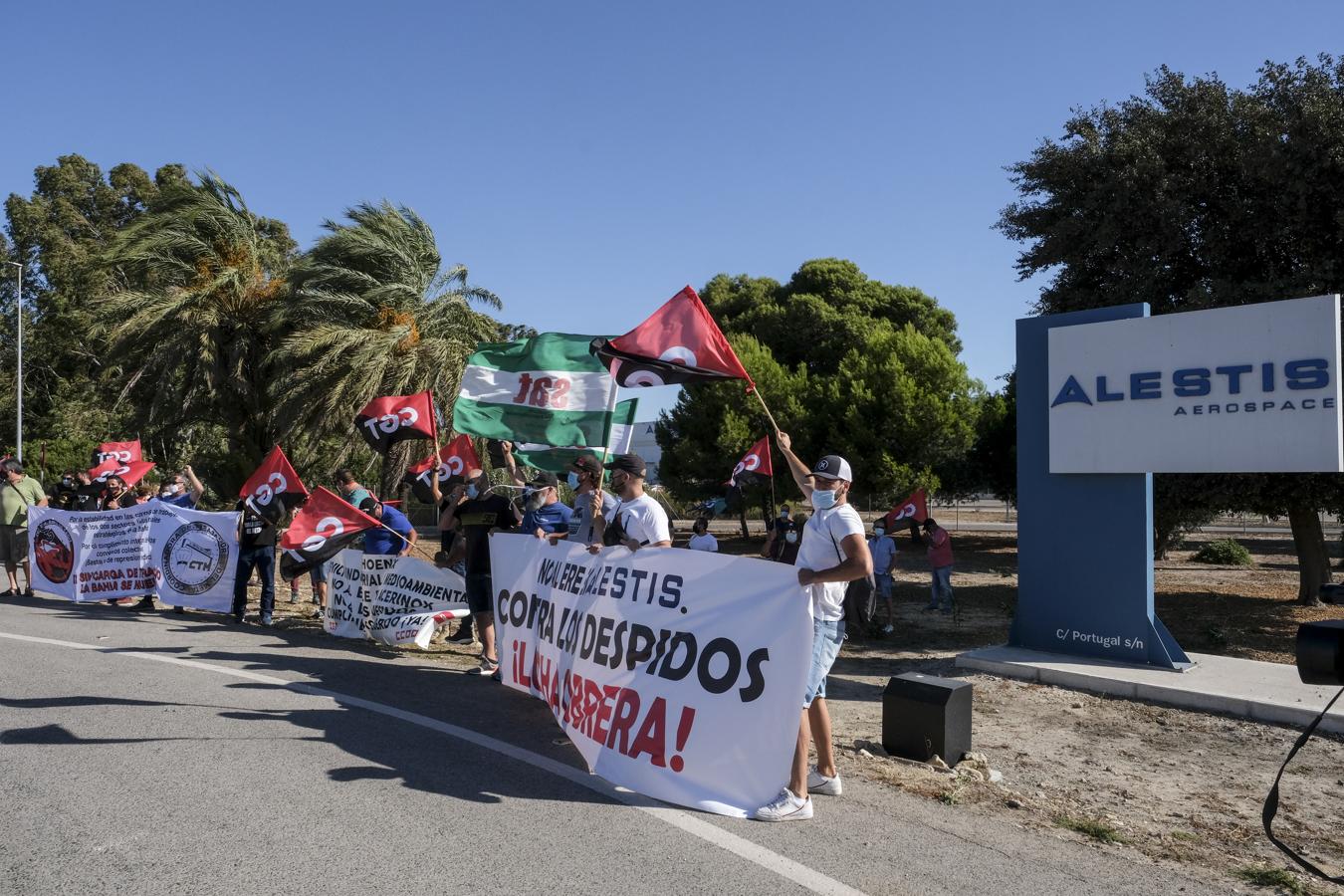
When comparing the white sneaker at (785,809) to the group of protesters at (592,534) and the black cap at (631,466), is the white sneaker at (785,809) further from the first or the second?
the black cap at (631,466)

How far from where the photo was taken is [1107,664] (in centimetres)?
938

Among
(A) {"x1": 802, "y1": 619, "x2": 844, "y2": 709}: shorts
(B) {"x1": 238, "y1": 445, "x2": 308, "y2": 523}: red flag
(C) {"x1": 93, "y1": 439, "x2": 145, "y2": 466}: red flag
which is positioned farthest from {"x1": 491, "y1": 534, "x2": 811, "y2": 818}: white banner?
(C) {"x1": 93, "y1": 439, "x2": 145, "y2": 466}: red flag

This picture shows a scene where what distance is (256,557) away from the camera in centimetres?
1149

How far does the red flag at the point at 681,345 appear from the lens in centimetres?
707

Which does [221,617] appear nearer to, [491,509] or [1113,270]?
[491,509]

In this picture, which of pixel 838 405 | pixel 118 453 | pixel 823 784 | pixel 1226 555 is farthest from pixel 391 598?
pixel 838 405

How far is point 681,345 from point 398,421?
222 inches

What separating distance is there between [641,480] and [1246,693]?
5.48 metres

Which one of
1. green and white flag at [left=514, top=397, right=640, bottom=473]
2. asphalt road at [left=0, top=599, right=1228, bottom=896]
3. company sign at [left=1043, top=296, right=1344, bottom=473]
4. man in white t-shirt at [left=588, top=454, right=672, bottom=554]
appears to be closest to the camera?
asphalt road at [left=0, top=599, right=1228, bottom=896]

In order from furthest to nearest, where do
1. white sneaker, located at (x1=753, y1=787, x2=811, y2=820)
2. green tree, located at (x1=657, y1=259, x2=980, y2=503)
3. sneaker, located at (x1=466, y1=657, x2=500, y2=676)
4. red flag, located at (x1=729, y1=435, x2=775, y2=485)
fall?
green tree, located at (x1=657, y1=259, x2=980, y2=503), red flag, located at (x1=729, y1=435, x2=775, y2=485), sneaker, located at (x1=466, y1=657, x2=500, y2=676), white sneaker, located at (x1=753, y1=787, x2=811, y2=820)

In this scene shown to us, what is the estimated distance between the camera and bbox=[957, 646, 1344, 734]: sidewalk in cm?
770

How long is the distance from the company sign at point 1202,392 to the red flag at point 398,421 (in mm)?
7085

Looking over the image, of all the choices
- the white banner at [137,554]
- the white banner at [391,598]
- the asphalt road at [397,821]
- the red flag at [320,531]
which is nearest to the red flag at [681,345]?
the asphalt road at [397,821]

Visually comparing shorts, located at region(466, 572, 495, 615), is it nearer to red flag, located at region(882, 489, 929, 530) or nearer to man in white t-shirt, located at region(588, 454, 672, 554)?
man in white t-shirt, located at region(588, 454, 672, 554)
